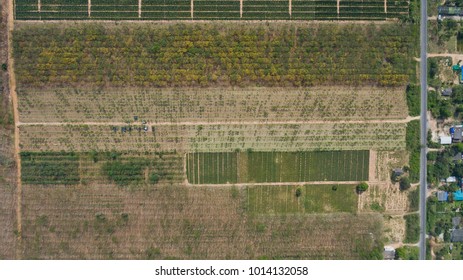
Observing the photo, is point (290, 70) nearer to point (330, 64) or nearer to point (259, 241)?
point (330, 64)

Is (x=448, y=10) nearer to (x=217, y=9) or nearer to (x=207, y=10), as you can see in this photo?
(x=217, y=9)

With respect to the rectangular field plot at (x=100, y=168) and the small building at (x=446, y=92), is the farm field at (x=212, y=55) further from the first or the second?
the rectangular field plot at (x=100, y=168)

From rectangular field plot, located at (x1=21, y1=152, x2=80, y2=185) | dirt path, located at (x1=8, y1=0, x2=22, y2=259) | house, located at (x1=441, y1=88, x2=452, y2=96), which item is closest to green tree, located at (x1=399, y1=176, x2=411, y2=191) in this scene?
house, located at (x1=441, y1=88, x2=452, y2=96)

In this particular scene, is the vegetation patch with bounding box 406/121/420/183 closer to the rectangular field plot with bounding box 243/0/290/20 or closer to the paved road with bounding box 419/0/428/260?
the paved road with bounding box 419/0/428/260

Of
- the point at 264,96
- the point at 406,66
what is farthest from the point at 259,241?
the point at 406,66

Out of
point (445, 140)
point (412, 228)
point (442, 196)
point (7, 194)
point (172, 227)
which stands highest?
point (445, 140)

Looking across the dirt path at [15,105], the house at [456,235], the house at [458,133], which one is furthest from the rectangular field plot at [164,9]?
the house at [456,235]

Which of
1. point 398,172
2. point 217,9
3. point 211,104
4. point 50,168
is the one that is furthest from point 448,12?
point 50,168
